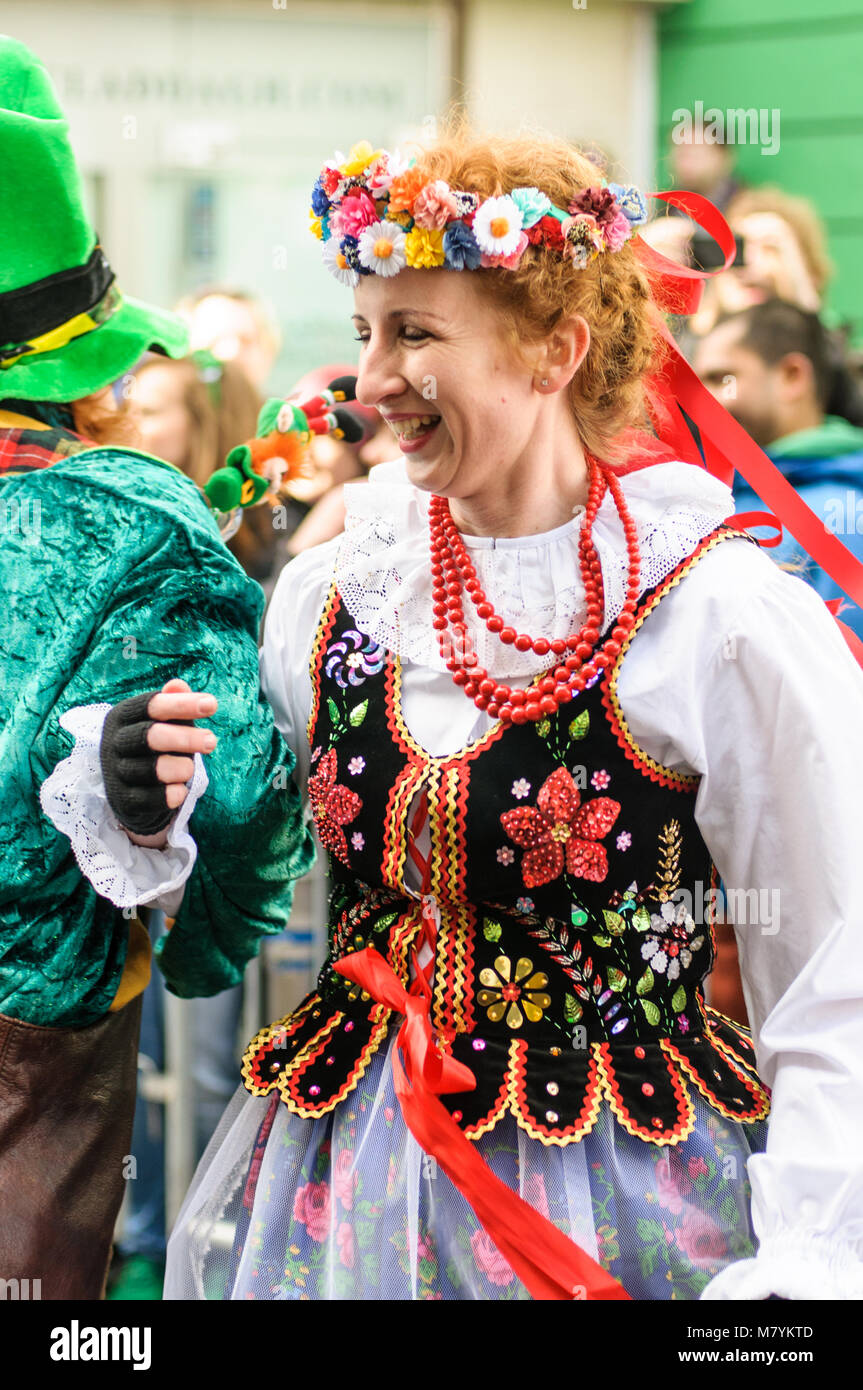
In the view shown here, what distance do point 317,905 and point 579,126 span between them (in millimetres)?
3880

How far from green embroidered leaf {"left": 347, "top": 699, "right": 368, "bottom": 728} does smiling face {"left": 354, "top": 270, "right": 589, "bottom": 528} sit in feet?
0.90

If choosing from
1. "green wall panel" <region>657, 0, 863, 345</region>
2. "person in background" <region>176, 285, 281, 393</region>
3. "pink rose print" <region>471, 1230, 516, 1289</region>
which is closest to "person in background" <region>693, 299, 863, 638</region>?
"person in background" <region>176, 285, 281, 393</region>

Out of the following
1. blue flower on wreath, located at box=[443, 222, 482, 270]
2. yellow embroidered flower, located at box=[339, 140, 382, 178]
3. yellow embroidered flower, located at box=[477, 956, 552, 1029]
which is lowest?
yellow embroidered flower, located at box=[477, 956, 552, 1029]

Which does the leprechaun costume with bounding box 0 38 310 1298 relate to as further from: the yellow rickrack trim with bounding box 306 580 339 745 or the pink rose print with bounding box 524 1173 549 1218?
the pink rose print with bounding box 524 1173 549 1218

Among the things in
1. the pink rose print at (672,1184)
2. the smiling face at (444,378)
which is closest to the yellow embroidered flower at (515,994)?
the pink rose print at (672,1184)

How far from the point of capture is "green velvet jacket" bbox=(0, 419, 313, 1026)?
5.83 feet

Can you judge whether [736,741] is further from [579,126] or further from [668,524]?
[579,126]

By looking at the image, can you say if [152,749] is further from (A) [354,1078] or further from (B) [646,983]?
(B) [646,983]

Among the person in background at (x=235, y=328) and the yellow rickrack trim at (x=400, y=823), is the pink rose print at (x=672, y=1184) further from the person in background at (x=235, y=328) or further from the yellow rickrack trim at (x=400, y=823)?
the person in background at (x=235, y=328)

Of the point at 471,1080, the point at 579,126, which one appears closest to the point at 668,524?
the point at 471,1080

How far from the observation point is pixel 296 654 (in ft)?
6.45

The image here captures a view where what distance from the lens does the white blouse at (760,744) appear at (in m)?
1.56

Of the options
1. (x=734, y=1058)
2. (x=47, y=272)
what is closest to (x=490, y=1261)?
(x=734, y=1058)

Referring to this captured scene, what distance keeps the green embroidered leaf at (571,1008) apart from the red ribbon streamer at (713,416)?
664mm
